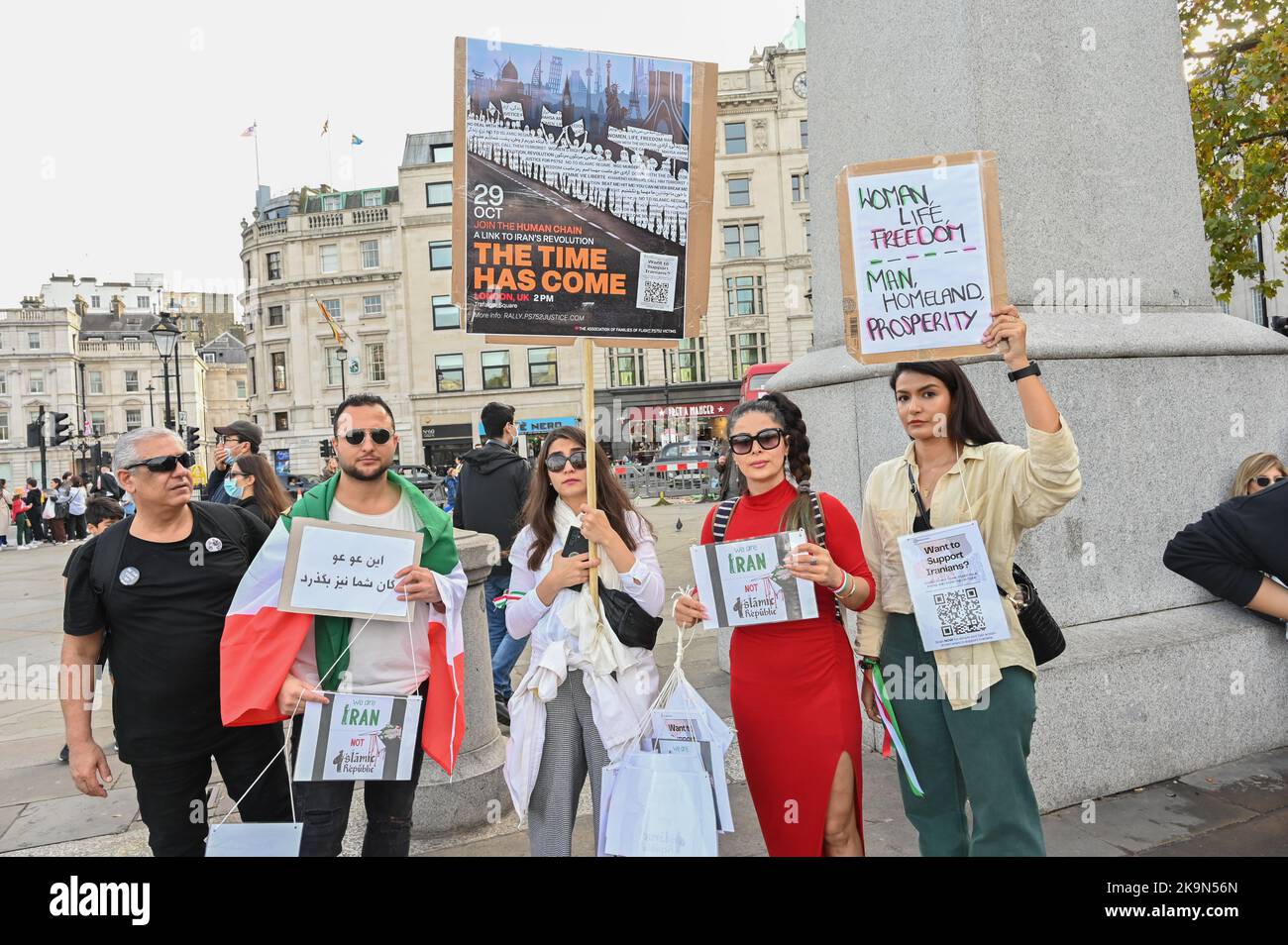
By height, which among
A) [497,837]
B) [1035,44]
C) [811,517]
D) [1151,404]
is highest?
[1035,44]

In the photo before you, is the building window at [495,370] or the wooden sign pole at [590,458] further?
the building window at [495,370]

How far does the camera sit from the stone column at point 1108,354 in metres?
4.35

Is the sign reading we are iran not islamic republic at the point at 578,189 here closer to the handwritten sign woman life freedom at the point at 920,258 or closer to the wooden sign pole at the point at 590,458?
the wooden sign pole at the point at 590,458

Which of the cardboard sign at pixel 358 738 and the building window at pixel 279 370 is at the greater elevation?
the building window at pixel 279 370

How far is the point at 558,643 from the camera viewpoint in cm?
304

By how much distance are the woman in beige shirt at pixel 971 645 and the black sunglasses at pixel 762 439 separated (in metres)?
0.41

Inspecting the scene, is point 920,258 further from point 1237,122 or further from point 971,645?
point 1237,122

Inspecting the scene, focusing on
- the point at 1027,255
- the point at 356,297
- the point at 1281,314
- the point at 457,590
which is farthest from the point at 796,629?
the point at 356,297

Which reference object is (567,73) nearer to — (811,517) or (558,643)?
(811,517)

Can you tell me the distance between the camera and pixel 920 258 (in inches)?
122

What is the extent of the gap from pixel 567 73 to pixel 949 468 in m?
2.01

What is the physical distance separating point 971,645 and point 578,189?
7.06 feet

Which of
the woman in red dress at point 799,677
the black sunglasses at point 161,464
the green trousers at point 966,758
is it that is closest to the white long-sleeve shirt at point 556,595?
the woman in red dress at point 799,677

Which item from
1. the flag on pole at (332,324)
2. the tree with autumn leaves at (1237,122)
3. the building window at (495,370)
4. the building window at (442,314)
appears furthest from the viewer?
the building window at (442,314)
